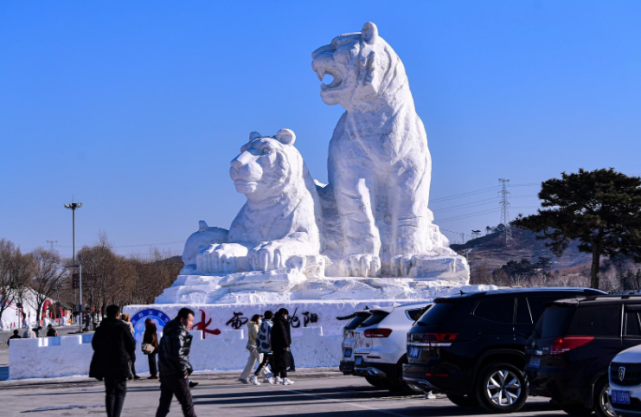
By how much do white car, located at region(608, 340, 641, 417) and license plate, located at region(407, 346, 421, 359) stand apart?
316 cm

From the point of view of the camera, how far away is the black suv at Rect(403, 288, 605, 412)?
11602 mm

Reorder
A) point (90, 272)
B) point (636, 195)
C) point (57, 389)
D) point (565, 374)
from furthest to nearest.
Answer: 1. point (90, 272)
2. point (636, 195)
3. point (57, 389)
4. point (565, 374)

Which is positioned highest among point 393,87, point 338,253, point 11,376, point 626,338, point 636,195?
point 393,87

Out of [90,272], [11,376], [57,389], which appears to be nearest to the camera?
[57,389]

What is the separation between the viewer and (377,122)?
84.9ft

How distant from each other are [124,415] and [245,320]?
10.6 m

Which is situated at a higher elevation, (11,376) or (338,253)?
(338,253)

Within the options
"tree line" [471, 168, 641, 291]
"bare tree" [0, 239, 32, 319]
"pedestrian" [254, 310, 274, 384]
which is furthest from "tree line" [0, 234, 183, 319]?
"pedestrian" [254, 310, 274, 384]

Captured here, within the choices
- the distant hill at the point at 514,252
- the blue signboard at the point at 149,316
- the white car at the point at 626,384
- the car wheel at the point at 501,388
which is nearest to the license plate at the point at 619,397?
the white car at the point at 626,384

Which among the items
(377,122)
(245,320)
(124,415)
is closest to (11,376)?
(245,320)

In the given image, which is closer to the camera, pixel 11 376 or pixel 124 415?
pixel 124 415

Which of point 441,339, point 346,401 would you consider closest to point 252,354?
point 346,401

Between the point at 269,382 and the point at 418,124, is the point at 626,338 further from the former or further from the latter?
the point at 418,124

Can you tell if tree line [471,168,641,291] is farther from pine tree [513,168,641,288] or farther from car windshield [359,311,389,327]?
car windshield [359,311,389,327]
